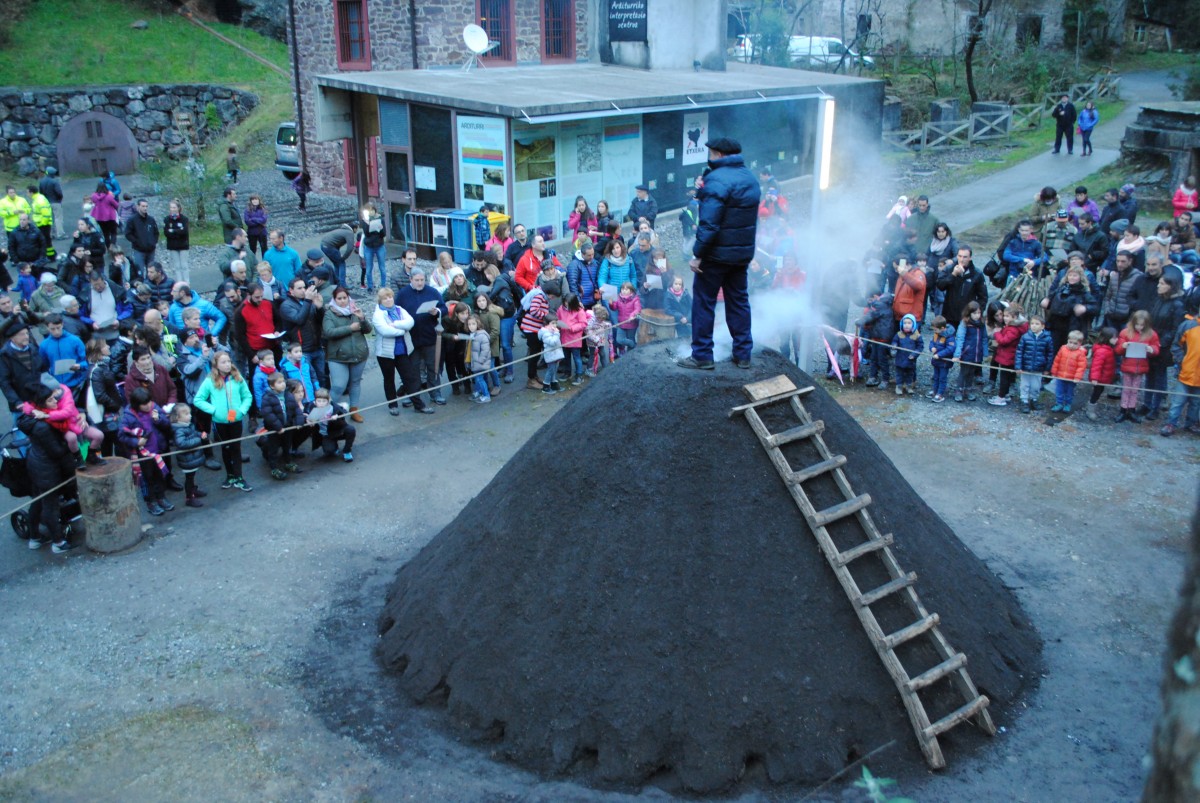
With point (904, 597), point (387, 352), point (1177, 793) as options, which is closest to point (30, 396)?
point (387, 352)

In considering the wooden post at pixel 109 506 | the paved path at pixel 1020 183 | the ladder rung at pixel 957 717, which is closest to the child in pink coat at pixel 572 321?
the wooden post at pixel 109 506

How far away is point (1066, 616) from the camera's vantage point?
28.8 feet

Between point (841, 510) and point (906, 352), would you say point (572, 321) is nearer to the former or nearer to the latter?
point (906, 352)

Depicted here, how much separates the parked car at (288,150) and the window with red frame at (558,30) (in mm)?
7533

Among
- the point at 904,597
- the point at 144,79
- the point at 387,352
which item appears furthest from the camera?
the point at 144,79

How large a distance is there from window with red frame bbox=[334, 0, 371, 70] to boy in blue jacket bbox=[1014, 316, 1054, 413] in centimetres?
1836

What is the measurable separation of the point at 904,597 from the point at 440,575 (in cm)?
360

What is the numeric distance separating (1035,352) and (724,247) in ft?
24.2

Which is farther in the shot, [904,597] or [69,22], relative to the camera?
[69,22]

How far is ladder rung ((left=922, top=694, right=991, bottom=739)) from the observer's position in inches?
264

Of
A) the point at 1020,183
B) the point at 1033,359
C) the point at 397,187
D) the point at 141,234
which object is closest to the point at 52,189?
the point at 141,234

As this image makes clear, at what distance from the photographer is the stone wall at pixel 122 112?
28.3 metres

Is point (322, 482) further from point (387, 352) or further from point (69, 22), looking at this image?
point (69, 22)

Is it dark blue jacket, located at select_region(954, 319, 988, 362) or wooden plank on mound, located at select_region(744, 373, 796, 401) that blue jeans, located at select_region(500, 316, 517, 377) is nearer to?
dark blue jacket, located at select_region(954, 319, 988, 362)
